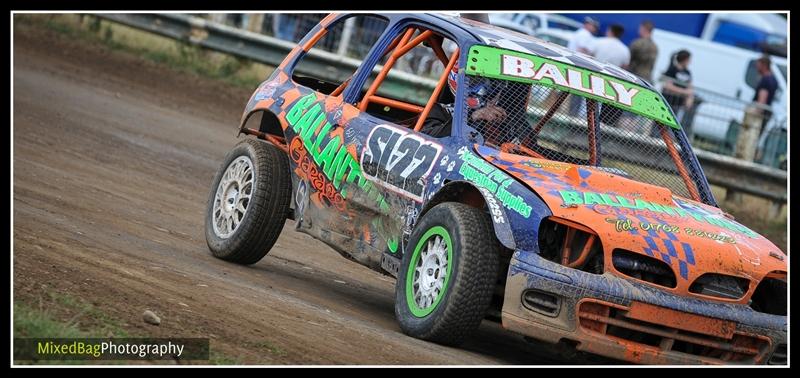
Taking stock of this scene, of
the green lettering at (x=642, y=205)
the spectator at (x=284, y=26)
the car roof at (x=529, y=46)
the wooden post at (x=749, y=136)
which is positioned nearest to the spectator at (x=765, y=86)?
the wooden post at (x=749, y=136)

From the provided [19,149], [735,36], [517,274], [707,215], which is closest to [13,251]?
[517,274]

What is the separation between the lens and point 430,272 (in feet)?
21.7

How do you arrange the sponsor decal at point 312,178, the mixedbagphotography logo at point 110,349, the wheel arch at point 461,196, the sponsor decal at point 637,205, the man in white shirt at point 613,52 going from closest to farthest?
the mixedbagphotography logo at point 110,349
the sponsor decal at point 637,205
the wheel arch at point 461,196
the sponsor decal at point 312,178
the man in white shirt at point 613,52

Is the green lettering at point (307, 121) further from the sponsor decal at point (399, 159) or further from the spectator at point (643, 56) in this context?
the spectator at point (643, 56)

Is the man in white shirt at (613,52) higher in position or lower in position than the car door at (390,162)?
higher

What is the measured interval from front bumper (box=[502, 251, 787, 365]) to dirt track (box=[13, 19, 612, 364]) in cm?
34

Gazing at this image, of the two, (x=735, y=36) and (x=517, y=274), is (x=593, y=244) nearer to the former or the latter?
(x=517, y=274)

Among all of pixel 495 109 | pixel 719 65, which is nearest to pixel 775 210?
pixel 495 109

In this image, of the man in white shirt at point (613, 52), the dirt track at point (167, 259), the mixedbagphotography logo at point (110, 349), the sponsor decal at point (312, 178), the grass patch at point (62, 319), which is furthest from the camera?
the man in white shirt at point (613, 52)

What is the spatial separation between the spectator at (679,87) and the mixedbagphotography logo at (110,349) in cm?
1063

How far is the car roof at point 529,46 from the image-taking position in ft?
24.8

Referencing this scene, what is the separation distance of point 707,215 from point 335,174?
80.1 inches

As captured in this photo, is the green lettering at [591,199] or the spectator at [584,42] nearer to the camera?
the green lettering at [591,199]

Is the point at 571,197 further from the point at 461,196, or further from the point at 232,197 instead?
the point at 232,197
